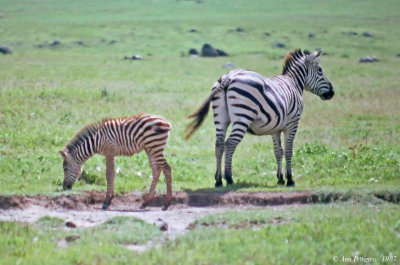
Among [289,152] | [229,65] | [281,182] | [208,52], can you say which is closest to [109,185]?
[281,182]

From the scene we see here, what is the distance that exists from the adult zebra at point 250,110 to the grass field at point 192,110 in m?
0.64

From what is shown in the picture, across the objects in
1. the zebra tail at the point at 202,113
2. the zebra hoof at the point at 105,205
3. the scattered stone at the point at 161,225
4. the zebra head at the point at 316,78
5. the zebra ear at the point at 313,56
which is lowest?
the zebra hoof at the point at 105,205

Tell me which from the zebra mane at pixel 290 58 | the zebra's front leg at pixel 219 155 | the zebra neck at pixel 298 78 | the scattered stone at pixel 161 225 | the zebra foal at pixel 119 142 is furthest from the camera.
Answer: the zebra mane at pixel 290 58

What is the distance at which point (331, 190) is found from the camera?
10.6 metres

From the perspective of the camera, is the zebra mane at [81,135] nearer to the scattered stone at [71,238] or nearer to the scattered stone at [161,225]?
the scattered stone at [161,225]

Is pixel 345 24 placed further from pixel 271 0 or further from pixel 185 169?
pixel 185 169

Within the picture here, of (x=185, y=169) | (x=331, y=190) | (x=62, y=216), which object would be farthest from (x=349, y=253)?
(x=185, y=169)

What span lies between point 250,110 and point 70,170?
134 inches

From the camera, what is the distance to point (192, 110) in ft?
68.7

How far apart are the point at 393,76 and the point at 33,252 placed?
90.4 ft

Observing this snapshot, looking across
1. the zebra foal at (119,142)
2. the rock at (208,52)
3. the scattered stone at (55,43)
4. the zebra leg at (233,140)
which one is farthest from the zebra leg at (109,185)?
the scattered stone at (55,43)

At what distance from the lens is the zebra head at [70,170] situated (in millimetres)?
10680

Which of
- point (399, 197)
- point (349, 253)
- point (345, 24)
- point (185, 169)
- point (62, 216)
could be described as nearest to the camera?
point (349, 253)

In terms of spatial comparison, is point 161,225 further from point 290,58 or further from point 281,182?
point 290,58
